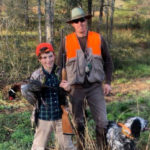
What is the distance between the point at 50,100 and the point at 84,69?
2.40 feet

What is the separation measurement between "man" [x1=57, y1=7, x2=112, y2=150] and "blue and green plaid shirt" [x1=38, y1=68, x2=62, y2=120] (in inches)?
16.7

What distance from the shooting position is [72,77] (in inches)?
131

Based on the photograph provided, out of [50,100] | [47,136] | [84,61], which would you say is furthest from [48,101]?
[84,61]

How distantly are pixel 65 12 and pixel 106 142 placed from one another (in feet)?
29.4

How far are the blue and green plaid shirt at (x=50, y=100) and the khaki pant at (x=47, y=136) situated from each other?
0.09 m

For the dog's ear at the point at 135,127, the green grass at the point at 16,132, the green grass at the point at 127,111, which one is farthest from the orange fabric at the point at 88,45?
the green grass at the point at 127,111

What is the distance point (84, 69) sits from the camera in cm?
332

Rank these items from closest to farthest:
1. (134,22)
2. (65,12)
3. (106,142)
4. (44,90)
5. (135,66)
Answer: (44,90) < (106,142) < (65,12) < (135,66) < (134,22)

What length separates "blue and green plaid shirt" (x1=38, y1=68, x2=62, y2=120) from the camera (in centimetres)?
298

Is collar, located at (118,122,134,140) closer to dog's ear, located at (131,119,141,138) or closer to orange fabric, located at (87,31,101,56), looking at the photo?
dog's ear, located at (131,119,141,138)

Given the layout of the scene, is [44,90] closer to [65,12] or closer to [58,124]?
[58,124]

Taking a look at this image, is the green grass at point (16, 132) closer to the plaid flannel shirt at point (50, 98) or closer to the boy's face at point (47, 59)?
the plaid flannel shirt at point (50, 98)

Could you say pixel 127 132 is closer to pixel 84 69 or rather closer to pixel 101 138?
pixel 101 138

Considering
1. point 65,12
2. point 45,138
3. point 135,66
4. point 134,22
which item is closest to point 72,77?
point 45,138
